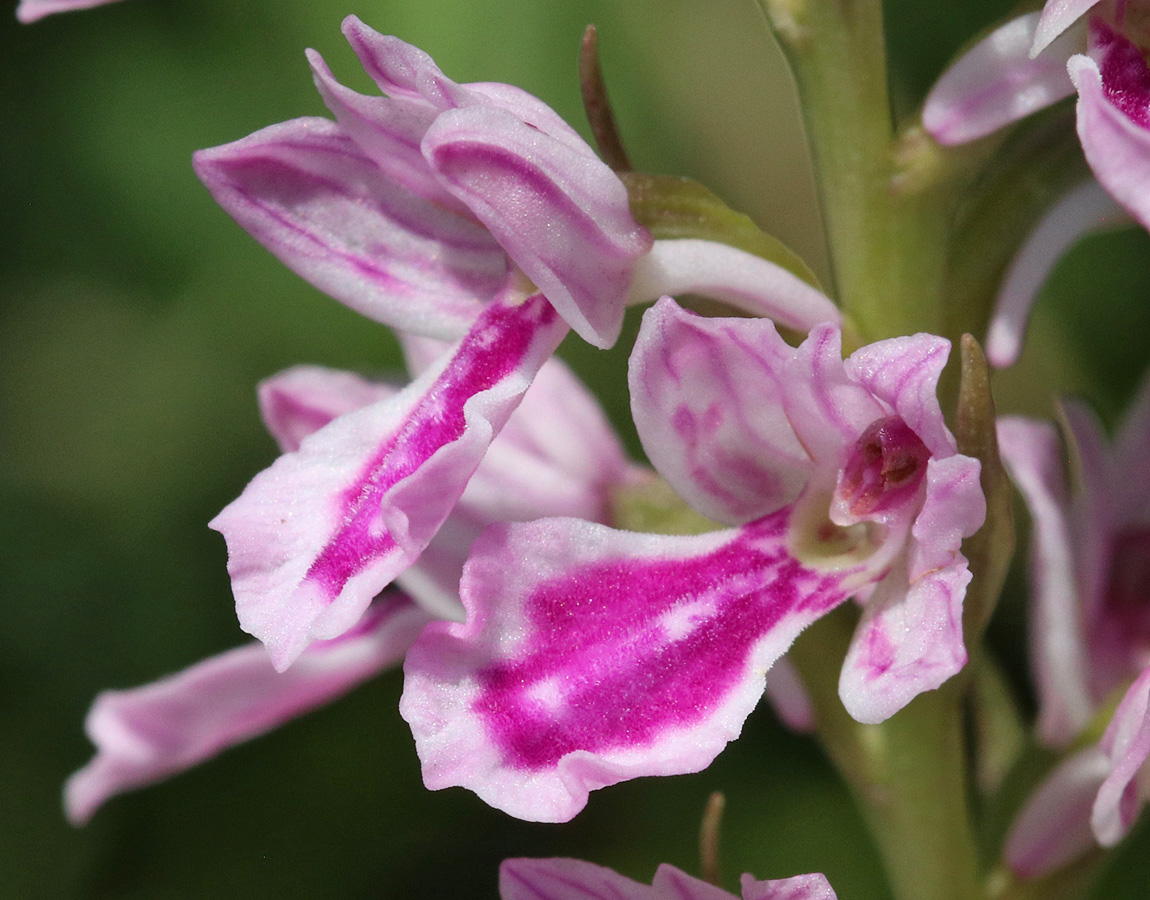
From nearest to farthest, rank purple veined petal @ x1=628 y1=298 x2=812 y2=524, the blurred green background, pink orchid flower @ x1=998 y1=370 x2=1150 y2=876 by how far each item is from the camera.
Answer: purple veined petal @ x1=628 y1=298 x2=812 y2=524
pink orchid flower @ x1=998 y1=370 x2=1150 y2=876
the blurred green background

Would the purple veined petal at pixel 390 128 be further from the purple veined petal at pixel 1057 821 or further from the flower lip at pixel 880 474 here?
the purple veined petal at pixel 1057 821

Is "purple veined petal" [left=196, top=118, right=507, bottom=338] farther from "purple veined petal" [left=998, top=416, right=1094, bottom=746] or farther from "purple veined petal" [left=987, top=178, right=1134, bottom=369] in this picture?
"purple veined petal" [left=998, top=416, right=1094, bottom=746]

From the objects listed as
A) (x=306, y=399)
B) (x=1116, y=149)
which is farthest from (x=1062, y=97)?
(x=306, y=399)

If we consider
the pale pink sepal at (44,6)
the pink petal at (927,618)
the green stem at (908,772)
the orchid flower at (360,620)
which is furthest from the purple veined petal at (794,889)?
the pale pink sepal at (44,6)

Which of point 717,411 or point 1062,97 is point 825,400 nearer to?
point 717,411

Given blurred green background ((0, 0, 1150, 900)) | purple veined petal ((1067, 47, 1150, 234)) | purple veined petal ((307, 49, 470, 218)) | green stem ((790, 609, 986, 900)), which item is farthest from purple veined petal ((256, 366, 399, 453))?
blurred green background ((0, 0, 1150, 900))

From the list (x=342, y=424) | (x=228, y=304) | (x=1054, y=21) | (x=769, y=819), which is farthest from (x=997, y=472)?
(x=228, y=304)

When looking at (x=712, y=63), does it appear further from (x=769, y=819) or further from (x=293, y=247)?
(x=293, y=247)
